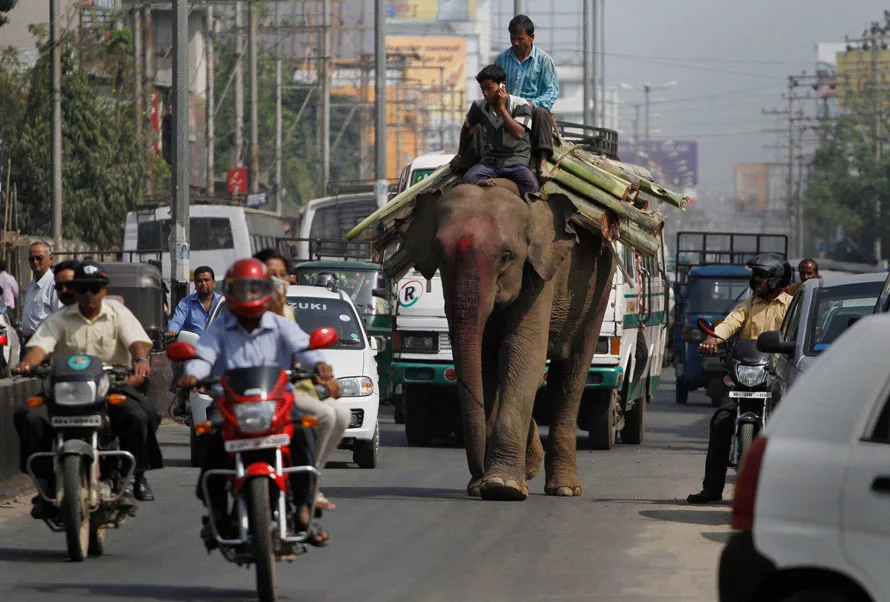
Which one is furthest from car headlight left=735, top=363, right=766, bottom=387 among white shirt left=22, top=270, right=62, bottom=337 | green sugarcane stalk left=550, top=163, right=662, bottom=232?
white shirt left=22, top=270, right=62, bottom=337

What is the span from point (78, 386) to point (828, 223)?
87.6m

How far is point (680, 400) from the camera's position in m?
29.5

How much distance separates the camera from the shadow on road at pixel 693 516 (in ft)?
40.9

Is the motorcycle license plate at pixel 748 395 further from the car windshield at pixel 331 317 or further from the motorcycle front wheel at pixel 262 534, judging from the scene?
the motorcycle front wheel at pixel 262 534

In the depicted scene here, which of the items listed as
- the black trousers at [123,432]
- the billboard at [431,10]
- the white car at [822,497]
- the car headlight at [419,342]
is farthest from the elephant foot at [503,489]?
the billboard at [431,10]

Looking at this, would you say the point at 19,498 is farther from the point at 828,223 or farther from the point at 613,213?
the point at 828,223

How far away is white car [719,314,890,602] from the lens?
607 centimetres

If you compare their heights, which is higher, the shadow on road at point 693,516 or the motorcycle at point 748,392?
the motorcycle at point 748,392

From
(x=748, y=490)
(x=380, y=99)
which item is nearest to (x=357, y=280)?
(x=380, y=99)

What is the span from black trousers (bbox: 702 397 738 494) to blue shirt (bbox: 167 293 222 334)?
18.0 feet

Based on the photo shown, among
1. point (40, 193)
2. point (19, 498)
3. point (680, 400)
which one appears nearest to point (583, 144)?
point (19, 498)

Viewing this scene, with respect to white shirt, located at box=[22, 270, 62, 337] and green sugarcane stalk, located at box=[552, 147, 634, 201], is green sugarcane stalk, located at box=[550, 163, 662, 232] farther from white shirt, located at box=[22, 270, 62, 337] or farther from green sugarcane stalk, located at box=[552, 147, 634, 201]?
white shirt, located at box=[22, 270, 62, 337]

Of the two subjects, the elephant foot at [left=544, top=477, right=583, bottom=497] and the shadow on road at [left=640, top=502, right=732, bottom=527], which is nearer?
the shadow on road at [left=640, top=502, right=732, bottom=527]

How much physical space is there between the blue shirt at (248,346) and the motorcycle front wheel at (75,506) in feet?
4.15
